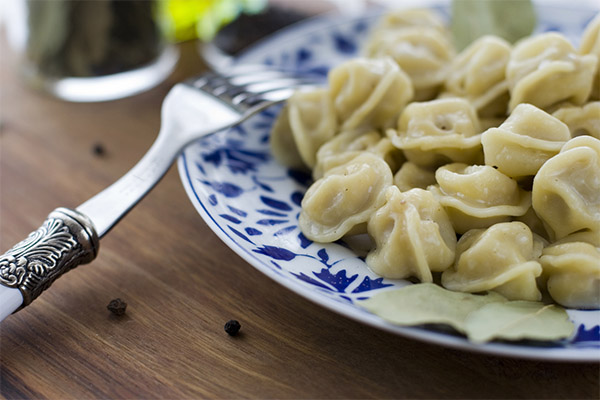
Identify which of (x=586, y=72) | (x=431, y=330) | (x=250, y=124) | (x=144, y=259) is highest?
(x=586, y=72)

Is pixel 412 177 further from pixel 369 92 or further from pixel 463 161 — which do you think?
pixel 369 92

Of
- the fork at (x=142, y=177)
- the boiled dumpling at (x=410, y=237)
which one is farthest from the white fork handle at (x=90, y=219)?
the boiled dumpling at (x=410, y=237)

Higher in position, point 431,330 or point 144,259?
point 431,330

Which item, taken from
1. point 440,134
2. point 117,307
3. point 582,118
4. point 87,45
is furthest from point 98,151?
point 582,118

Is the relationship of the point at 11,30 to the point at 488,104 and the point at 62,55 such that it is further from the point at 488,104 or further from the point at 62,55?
the point at 488,104

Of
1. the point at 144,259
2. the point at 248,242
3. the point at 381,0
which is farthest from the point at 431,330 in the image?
the point at 381,0

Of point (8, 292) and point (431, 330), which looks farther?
point (8, 292)

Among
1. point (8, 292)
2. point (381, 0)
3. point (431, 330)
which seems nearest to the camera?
point (431, 330)
